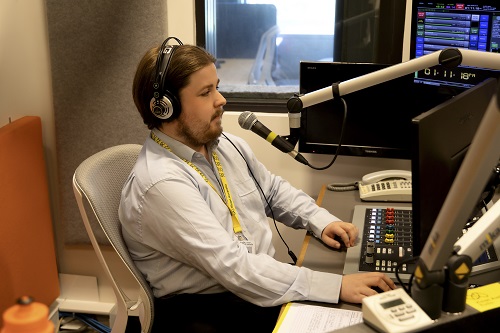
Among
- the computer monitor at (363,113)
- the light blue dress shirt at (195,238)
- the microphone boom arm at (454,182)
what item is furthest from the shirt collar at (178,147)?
the computer monitor at (363,113)

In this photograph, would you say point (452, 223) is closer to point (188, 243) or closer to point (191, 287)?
point (188, 243)

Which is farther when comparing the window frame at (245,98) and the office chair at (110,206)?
the window frame at (245,98)

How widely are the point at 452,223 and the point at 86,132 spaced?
189cm

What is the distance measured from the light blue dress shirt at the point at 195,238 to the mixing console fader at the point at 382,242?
0.10m

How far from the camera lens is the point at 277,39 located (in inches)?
101

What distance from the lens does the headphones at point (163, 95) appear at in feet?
5.19

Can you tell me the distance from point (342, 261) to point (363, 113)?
2.20 feet

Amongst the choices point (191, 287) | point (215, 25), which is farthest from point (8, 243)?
point (215, 25)

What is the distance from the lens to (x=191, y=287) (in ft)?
5.18

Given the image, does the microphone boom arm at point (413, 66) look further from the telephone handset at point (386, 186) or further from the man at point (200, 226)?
the telephone handset at point (386, 186)

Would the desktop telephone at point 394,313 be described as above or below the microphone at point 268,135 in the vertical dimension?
below

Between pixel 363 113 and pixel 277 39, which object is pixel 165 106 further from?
pixel 277 39

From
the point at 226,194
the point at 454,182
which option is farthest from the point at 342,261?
the point at 454,182

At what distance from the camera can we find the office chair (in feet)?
4.93
